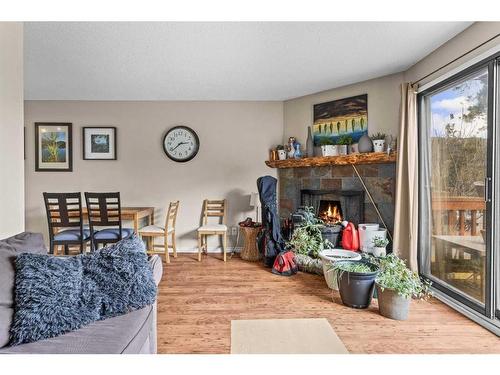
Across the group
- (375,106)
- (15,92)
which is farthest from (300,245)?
(15,92)

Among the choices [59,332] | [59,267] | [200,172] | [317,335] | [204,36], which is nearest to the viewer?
[59,332]

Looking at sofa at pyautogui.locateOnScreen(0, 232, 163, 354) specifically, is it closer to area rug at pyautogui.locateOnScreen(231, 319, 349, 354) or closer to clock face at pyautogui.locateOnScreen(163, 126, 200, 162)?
area rug at pyautogui.locateOnScreen(231, 319, 349, 354)

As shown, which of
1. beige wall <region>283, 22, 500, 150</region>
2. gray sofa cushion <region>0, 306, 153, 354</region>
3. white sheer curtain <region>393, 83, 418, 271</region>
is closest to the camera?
gray sofa cushion <region>0, 306, 153, 354</region>

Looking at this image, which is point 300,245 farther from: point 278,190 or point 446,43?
point 446,43

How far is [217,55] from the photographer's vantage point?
279 cm

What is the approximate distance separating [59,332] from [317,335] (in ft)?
5.21

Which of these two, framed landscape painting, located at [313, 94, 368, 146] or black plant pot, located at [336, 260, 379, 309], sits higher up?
framed landscape painting, located at [313, 94, 368, 146]


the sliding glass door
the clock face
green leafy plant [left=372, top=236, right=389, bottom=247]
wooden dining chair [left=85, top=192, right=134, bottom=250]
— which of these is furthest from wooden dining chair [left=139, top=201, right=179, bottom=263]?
the sliding glass door

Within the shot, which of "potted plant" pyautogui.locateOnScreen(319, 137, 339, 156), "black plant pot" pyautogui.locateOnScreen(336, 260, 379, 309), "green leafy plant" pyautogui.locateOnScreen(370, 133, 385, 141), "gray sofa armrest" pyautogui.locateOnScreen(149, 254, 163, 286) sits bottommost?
"black plant pot" pyautogui.locateOnScreen(336, 260, 379, 309)

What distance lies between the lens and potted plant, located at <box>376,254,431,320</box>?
219 centimetres

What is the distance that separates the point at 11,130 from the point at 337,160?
3234 mm

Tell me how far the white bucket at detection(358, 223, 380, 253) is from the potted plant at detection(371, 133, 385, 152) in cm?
90

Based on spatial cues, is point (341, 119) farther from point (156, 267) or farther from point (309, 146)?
point (156, 267)

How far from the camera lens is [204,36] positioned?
7.94 feet
